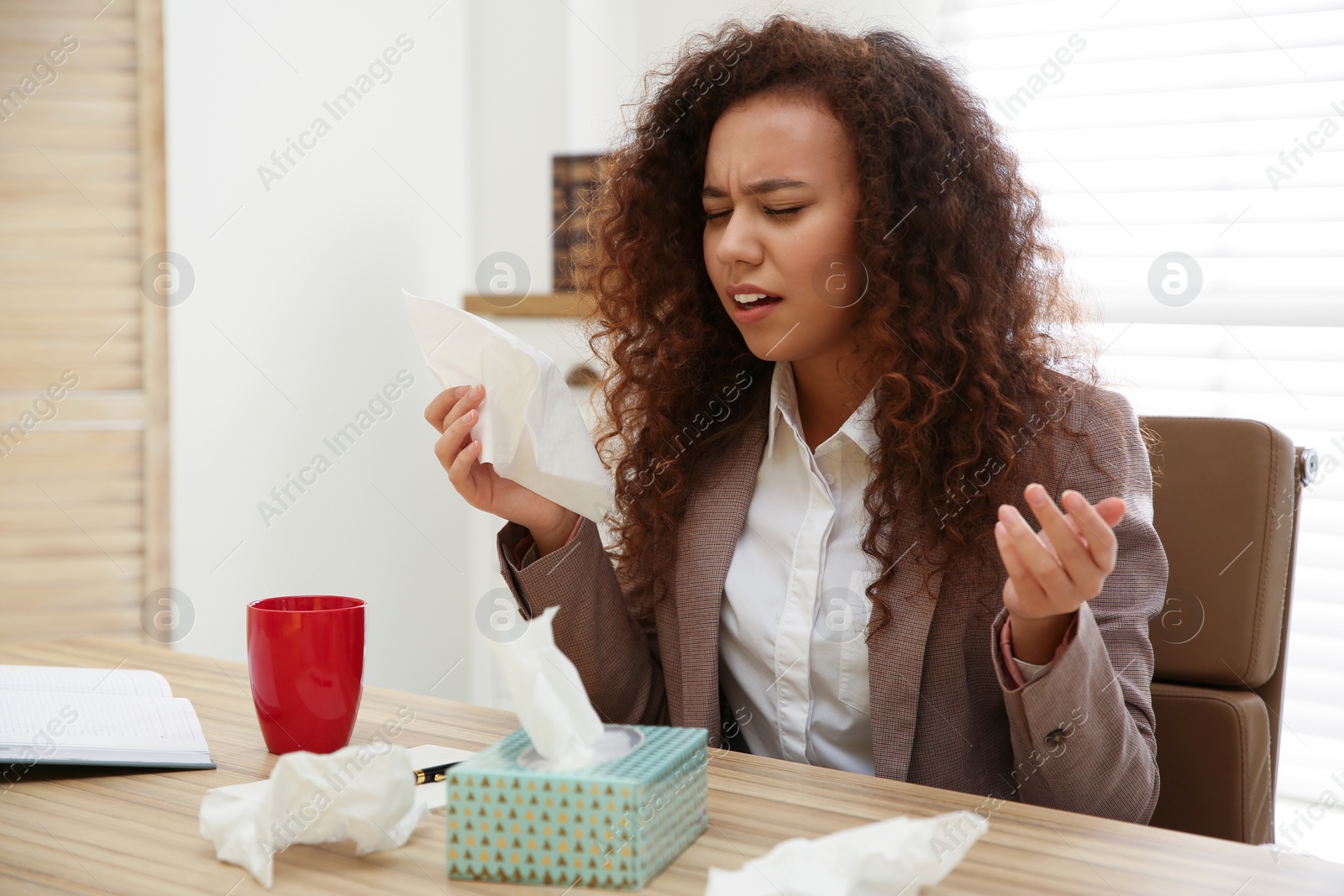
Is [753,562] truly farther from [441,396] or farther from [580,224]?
[580,224]

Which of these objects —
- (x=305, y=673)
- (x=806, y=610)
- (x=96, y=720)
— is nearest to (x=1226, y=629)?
(x=806, y=610)

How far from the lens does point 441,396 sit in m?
1.07

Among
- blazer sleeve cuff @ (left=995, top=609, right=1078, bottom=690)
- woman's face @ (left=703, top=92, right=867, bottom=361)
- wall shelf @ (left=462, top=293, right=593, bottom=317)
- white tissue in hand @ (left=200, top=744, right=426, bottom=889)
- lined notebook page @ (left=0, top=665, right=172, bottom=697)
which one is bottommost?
lined notebook page @ (left=0, top=665, right=172, bottom=697)

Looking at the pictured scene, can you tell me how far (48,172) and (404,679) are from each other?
139 cm

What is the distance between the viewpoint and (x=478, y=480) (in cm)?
117

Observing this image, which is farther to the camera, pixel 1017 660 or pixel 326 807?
pixel 1017 660

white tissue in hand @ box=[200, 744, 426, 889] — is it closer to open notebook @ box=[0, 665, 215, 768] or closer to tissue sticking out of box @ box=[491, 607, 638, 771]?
tissue sticking out of box @ box=[491, 607, 638, 771]

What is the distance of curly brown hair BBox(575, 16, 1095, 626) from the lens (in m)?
1.22

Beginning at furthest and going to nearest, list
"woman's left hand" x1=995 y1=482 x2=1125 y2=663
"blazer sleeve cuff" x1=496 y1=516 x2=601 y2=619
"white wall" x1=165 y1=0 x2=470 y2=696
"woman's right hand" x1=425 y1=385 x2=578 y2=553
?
"white wall" x1=165 y1=0 x2=470 y2=696, "blazer sleeve cuff" x1=496 y1=516 x2=601 y2=619, "woman's right hand" x1=425 y1=385 x2=578 y2=553, "woman's left hand" x1=995 y1=482 x2=1125 y2=663


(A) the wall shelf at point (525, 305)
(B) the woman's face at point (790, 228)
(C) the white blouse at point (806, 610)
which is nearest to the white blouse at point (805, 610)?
(C) the white blouse at point (806, 610)

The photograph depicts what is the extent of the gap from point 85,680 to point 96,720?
5.6 inches

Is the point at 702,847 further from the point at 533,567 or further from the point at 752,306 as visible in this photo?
the point at 752,306

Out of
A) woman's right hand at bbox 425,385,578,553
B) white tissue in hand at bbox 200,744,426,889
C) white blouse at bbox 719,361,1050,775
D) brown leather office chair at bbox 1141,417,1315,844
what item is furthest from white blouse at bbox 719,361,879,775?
white tissue in hand at bbox 200,744,426,889

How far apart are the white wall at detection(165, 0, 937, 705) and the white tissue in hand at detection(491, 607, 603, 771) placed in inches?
62.0
